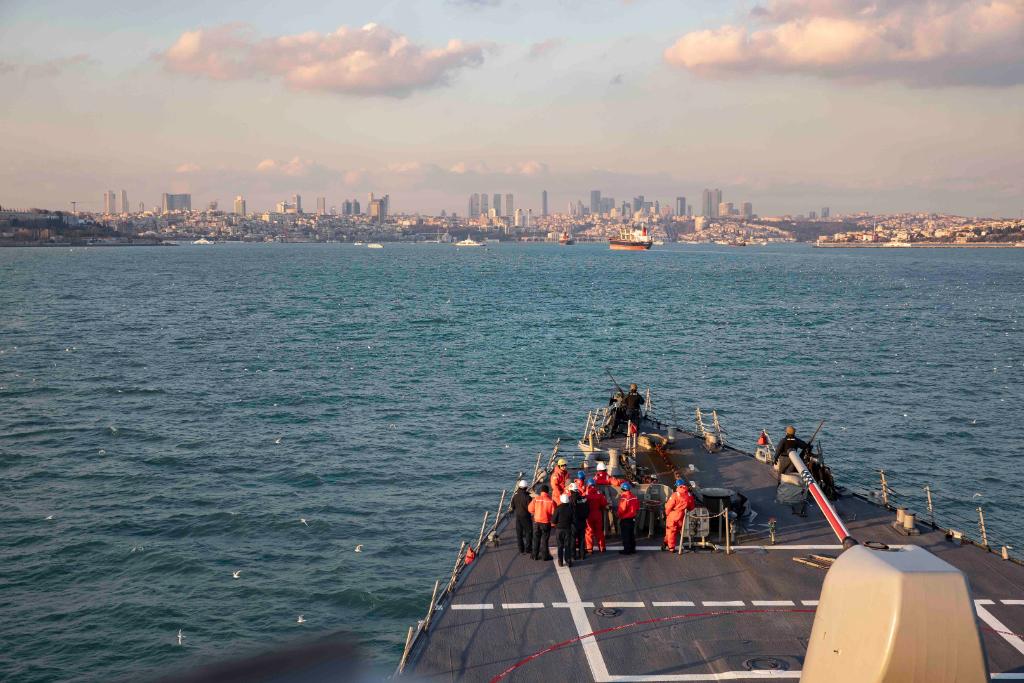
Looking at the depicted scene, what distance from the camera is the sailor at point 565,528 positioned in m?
16.5

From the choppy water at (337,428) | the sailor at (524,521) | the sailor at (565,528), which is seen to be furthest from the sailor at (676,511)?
the choppy water at (337,428)

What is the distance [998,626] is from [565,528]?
24.4 feet

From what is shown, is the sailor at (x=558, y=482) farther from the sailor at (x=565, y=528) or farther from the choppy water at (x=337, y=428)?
the choppy water at (x=337, y=428)

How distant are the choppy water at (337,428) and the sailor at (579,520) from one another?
587 centimetres

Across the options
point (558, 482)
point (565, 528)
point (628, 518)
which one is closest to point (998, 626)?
point (628, 518)

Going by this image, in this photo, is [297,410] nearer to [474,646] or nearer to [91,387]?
[91,387]

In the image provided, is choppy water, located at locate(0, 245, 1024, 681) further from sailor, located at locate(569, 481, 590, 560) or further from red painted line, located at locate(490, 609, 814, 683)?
sailor, located at locate(569, 481, 590, 560)

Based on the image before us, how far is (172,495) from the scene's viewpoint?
30.4 m

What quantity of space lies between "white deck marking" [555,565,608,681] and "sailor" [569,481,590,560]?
589mm

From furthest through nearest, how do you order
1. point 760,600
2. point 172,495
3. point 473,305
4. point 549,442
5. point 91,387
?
point 473,305, point 91,387, point 549,442, point 172,495, point 760,600

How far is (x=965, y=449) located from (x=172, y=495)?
33.6 meters

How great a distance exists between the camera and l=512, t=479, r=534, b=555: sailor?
1730 centimetres

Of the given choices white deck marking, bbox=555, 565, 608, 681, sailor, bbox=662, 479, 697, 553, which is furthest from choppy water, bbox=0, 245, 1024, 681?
sailor, bbox=662, 479, 697, 553

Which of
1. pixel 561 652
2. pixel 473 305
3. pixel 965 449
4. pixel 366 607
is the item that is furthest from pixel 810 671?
pixel 473 305
